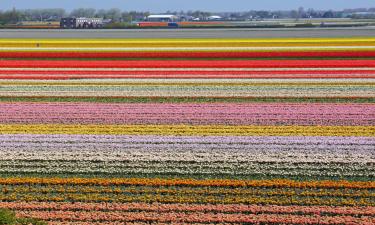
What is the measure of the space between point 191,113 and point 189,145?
10.1ft

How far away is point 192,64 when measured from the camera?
25.8 meters

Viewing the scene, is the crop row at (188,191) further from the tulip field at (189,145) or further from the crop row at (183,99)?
the crop row at (183,99)

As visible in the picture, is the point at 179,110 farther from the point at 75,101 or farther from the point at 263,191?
the point at 263,191

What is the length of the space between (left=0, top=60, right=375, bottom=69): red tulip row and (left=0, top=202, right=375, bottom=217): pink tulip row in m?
16.1

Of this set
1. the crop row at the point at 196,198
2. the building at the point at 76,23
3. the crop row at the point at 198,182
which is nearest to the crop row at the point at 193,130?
the crop row at the point at 198,182

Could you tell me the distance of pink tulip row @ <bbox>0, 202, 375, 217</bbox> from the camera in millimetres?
8914

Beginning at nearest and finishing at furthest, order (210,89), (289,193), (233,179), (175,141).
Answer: (289,193) < (233,179) < (175,141) < (210,89)

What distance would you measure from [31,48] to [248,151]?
75.9ft

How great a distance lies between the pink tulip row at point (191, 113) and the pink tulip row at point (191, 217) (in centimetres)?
566

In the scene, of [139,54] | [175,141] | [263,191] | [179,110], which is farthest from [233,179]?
[139,54]

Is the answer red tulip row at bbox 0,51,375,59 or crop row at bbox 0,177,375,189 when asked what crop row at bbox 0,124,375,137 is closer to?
crop row at bbox 0,177,375,189

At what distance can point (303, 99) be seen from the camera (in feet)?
56.9

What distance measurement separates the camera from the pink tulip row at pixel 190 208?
891cm

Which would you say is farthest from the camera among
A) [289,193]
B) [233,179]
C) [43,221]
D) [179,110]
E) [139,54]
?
[139,54]
